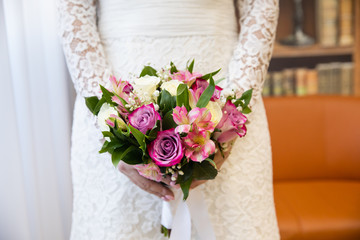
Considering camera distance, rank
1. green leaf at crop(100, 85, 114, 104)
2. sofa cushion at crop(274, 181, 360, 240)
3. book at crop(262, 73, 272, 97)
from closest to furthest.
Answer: green leaf at crop(100, 85, 114, 104)
sofa cushion at crop(274, 181, 360, 240)
book at crop(262, 73, 272, 97)

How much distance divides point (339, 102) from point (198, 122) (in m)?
1.70

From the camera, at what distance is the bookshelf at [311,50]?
2586 millimetres

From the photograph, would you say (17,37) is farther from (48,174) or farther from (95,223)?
(95,223)

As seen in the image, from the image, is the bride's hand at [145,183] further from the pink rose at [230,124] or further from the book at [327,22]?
the book at [327,22]

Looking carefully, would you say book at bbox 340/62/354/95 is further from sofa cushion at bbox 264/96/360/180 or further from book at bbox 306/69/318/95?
sofa cushion at bbox 264/96/360/180

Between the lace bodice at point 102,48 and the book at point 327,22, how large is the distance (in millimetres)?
1584

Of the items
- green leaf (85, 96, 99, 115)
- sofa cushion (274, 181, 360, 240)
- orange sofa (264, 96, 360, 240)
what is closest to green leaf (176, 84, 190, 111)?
green leaf (85, 96, 99, 115)

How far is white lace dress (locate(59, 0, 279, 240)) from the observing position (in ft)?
3.39

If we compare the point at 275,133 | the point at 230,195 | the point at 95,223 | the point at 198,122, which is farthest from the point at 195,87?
the point at 275,133


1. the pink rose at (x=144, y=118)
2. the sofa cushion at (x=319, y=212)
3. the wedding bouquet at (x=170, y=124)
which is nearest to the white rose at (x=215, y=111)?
the wedding bouquet at (x=170, y=124)

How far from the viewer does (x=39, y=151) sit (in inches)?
59.5

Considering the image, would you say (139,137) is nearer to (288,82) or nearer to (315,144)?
(315,144)

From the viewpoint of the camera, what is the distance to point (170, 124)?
A: 81 centimetres

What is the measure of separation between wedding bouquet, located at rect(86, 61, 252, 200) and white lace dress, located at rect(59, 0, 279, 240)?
0.19 meters
